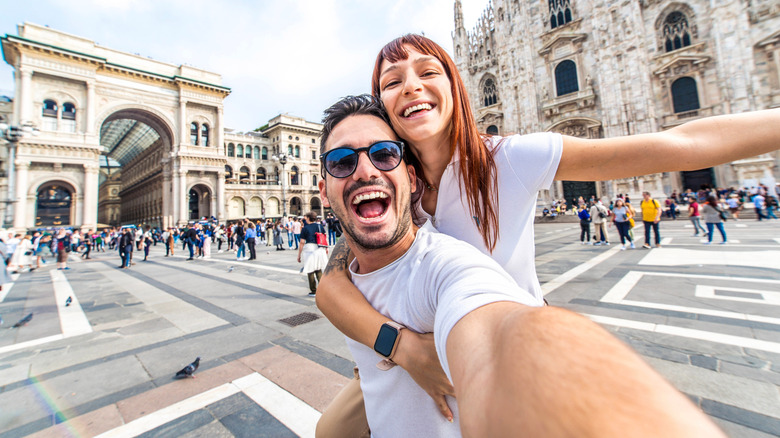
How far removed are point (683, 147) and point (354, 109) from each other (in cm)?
121

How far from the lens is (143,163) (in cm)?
4319

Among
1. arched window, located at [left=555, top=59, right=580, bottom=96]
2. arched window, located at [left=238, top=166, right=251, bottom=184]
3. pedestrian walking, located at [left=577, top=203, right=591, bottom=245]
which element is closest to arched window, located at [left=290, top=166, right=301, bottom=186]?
arched window, located at [left=238, top=166, right=251, bottom=184]

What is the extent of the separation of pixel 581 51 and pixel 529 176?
26.8 m

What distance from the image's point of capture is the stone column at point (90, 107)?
1034 inches

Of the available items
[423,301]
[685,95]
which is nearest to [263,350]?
[423,301]

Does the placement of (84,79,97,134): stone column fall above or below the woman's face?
above

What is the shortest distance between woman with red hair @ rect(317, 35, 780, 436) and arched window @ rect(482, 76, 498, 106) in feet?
91.9

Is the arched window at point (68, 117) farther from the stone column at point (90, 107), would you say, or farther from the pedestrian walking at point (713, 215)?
the pedestrian walking at point (713, 215)

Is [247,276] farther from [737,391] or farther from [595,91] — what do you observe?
[595,91]

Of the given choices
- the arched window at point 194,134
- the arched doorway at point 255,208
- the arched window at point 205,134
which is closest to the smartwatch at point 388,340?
the arched window at point 205,134

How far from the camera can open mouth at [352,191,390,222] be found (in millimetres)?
1204

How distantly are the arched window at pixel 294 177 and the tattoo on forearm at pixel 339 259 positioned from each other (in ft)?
145

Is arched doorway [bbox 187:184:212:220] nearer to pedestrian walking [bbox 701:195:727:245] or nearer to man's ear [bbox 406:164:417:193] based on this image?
man's ear [bbox 406:164:417:193]

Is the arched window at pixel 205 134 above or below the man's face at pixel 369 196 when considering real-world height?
above
